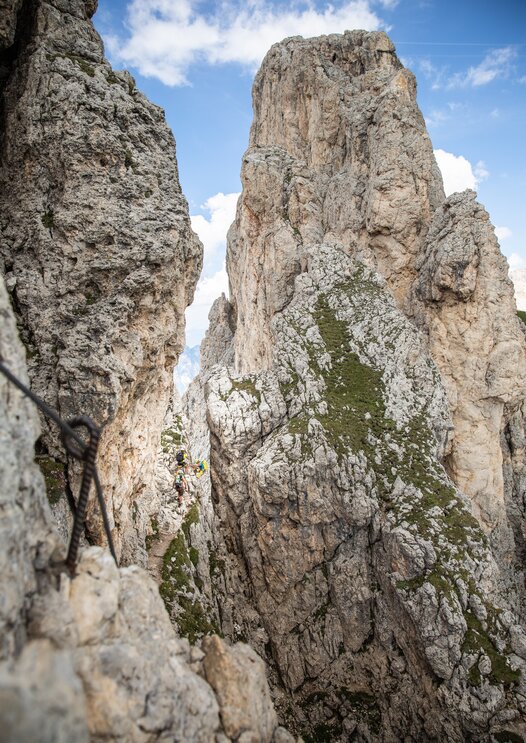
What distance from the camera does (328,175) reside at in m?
47.5

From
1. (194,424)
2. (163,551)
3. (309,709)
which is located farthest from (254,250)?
(309,709)

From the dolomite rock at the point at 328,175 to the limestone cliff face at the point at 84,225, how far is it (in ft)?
84.4

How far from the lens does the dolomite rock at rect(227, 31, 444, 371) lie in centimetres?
3941

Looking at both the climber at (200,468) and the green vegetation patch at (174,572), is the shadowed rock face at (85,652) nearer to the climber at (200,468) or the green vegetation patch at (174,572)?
the green vegetation patch at (174,572)

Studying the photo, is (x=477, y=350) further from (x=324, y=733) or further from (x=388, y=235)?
(x=324, y=733)

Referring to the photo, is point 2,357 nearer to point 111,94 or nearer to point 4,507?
point 4,507

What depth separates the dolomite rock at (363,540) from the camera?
20016 mm

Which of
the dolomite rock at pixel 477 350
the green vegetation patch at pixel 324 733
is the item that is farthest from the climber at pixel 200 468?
the dolomite rock at pixel 477 350

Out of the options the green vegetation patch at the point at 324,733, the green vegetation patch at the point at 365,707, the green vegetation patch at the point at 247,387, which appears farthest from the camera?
the green vegetation patch at the point at 247,387

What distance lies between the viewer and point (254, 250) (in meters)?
47.1

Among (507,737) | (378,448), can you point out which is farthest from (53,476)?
(507,737)

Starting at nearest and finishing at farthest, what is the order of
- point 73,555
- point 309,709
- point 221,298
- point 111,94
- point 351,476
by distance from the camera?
1. point 73,555
2. point 111,94
3. point 309,709
4. point 351,476
5. point 221,298

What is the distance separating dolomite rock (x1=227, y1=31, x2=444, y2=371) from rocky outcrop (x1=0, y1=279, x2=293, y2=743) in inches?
1312

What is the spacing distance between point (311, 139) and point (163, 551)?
4901 centimetres
